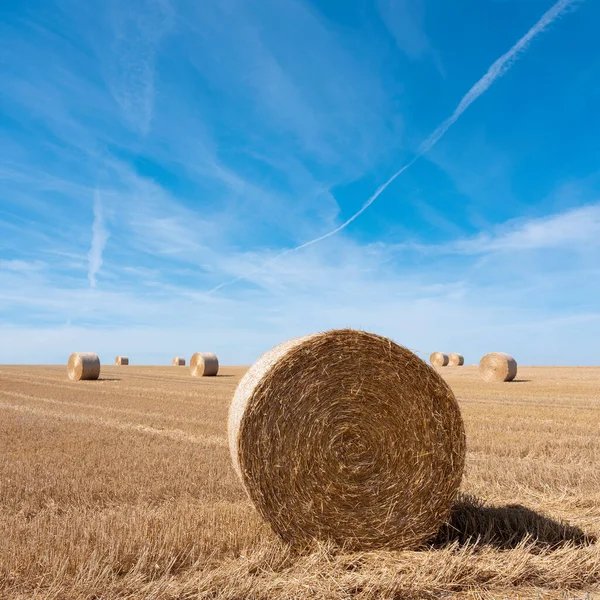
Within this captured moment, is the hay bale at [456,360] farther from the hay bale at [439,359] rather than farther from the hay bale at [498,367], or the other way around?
the hay bale at [498,367]

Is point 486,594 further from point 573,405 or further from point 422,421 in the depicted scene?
point 573,405

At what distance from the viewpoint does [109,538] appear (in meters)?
4.34

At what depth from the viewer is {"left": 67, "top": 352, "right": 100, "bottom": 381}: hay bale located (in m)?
25.5

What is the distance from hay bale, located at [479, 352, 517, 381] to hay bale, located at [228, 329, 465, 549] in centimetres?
2218

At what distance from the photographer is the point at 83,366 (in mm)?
25469

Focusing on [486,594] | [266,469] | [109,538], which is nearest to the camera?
[486,594]

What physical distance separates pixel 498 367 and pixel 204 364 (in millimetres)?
14296

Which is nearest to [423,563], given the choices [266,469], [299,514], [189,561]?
[299,514]

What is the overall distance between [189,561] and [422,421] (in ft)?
6.99

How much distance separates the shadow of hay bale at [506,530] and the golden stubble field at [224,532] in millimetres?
15

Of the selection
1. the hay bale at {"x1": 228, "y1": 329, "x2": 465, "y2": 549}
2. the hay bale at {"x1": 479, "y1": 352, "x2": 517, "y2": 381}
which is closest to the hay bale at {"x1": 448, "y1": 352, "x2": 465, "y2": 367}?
the hay bale at {"x1": 479, "y1": 352, "x2": 517, "y2": 381}

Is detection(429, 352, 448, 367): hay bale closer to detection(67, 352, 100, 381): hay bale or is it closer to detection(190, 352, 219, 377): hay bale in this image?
detection(190, 352, 219, 377): hay bale

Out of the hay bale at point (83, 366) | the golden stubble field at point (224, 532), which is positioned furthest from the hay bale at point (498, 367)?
the hay bale at point (83, 366)

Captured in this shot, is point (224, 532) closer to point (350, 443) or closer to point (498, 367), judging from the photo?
point (350, 443)
